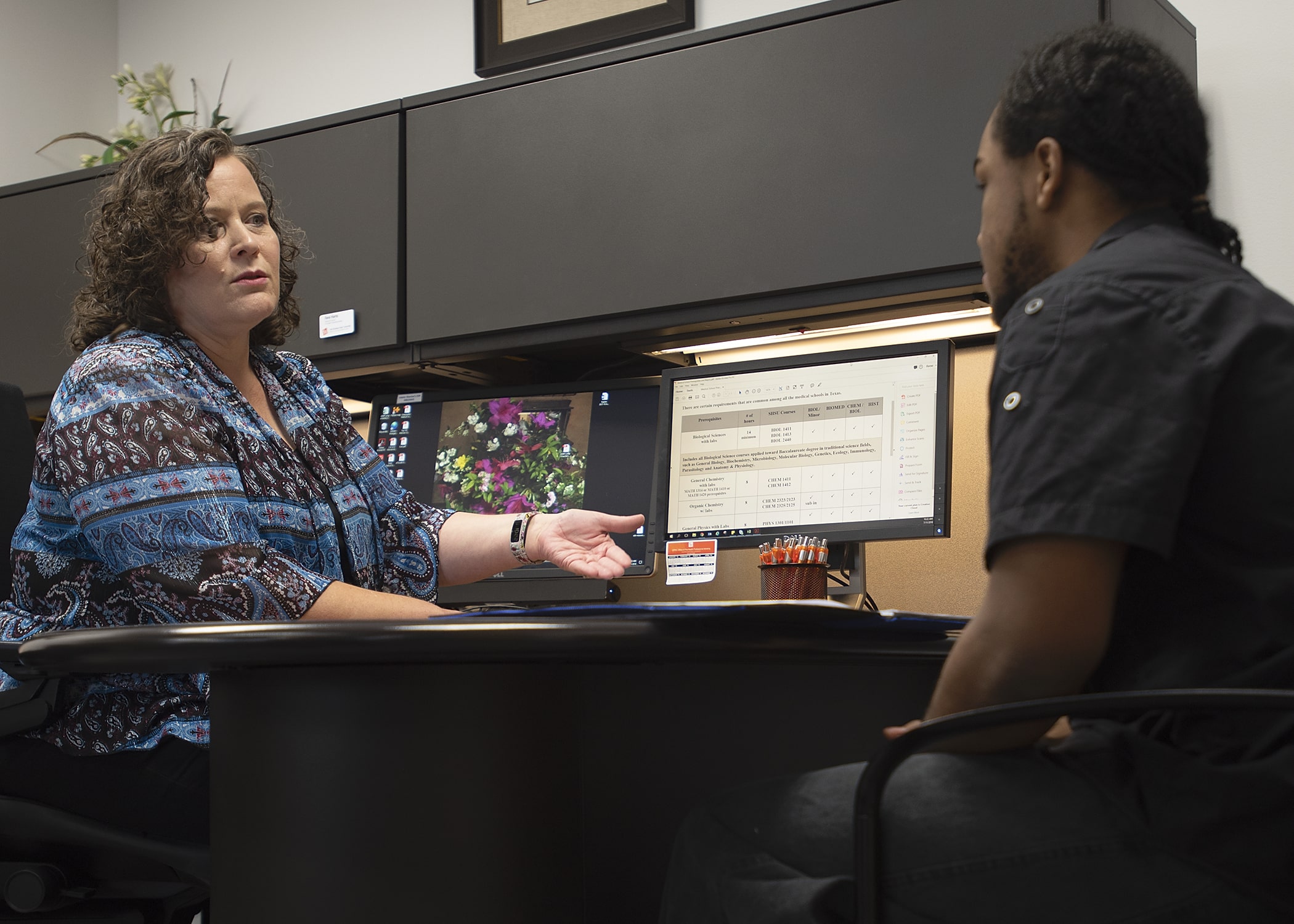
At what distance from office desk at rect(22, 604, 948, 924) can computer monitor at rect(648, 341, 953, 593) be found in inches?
33.4

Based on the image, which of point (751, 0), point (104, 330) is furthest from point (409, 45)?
point (104, 330)

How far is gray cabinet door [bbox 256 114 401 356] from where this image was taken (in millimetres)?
2195

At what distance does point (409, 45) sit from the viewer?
106 inches

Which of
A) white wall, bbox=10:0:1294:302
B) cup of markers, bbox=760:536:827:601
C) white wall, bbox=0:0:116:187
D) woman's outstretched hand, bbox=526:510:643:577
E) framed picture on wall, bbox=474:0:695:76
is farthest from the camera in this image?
white wall, bbox=0:0:116:187

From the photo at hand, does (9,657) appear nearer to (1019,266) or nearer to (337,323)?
(1019,266)

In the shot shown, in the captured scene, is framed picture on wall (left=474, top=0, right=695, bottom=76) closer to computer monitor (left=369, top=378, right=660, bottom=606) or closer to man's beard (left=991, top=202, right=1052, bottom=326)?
computer monitor (left=369, top=378, right=660, bottom=606)

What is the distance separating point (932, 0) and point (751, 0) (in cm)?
64

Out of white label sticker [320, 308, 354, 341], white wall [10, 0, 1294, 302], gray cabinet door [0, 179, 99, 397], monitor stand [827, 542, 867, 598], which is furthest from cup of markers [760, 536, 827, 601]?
gray cabinet door [0, 179, 99, 397]

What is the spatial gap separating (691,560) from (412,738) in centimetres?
117

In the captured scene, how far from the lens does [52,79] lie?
3.00 m

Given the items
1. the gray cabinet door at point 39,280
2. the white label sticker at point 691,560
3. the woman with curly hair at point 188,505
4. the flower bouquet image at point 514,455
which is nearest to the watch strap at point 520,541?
the woman with curly hair at point 188,505

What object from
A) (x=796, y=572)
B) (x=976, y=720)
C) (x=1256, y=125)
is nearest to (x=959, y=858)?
(x=976, y=720)

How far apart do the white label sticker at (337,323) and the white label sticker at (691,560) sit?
0.73 m

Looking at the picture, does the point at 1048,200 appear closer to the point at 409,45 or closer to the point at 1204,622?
the point at 1204,622
